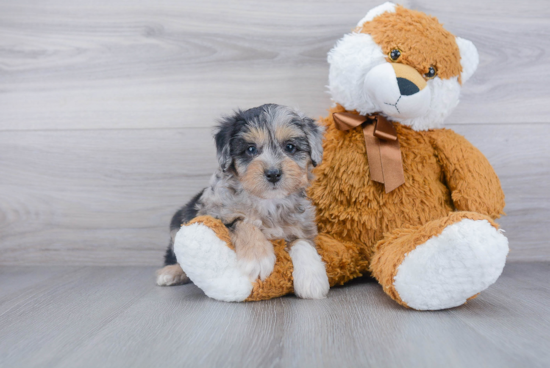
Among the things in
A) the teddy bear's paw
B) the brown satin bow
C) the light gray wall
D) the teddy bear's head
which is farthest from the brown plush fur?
the teddy bear's paw

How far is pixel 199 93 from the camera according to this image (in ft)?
7.31

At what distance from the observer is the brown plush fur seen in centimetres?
163

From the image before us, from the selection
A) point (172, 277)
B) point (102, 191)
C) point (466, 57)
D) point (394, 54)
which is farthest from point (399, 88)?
point (102, 191)

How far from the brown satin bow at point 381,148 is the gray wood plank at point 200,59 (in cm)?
48

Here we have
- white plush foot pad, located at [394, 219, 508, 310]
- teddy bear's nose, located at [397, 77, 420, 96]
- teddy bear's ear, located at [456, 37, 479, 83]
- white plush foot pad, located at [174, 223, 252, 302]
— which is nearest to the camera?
white plush foot pad, located at [394, 219, 508, 310]

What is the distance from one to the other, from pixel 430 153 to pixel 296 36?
917mm

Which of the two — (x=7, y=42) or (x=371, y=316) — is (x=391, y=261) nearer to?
(x=371, y=316)

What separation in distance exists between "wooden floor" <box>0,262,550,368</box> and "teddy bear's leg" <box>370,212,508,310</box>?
69 millimetres

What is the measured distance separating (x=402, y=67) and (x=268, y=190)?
2.21 ft

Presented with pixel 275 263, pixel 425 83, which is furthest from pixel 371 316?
pixel 425 83

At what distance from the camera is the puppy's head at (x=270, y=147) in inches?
60.5

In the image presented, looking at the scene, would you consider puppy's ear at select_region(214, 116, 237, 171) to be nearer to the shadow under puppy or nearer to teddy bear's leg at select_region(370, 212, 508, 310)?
the shadow under puppy

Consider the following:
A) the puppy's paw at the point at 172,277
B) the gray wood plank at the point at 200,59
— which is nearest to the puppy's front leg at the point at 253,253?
the puppy's paw at the point at 172,277

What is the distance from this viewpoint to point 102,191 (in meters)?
2.27
